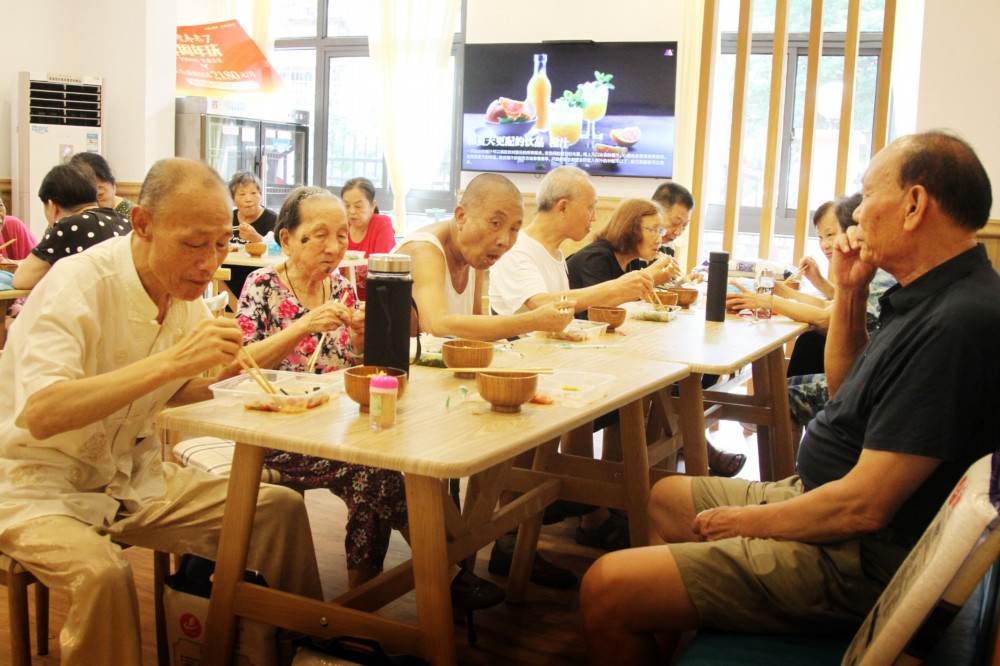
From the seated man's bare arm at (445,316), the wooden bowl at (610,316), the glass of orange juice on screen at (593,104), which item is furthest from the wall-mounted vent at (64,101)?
the wooden bowl at (610,316)

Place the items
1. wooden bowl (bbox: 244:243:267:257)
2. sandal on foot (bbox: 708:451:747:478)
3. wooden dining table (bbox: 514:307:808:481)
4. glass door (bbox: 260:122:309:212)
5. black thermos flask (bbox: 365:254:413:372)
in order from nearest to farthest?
black thermos flask (bbox: 365:254:413:372) < wooden dining table (bbox: 514:307:808:481) < sandal on foot (bbox: 708:451:747:478) < wooden bowl (bbox: 244:243:267:257) < glass door (bbox: 260:122:309:212)

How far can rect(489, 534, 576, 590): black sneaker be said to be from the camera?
3232 millimetres

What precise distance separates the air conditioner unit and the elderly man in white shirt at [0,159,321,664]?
6.28 metres

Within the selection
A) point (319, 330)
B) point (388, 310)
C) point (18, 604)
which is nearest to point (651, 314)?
point (319, 330)

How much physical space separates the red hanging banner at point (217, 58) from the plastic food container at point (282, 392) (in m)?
7.46

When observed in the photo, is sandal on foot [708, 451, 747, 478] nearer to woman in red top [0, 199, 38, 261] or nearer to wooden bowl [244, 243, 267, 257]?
wooden bowl [244, 243, 267, 257]

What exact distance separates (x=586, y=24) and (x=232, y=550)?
7145 mm

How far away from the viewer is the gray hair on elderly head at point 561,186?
3.85 m

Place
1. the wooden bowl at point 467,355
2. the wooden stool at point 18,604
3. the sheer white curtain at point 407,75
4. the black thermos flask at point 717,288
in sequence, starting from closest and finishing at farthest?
the wooden stool at point 18,604 < the wooden bowl at point 467,355 < the black thermos flask at point 717,288 < the sheer white curtain at point 407,75

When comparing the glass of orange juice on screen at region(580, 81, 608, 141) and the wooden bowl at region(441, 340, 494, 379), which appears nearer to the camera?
the wooden bowl at region(441, 340, 494, 379)

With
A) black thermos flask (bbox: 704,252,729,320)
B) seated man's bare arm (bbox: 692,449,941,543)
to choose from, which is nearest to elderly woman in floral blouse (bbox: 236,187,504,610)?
seated man's bare arm (bbox: 692,449,941,543)

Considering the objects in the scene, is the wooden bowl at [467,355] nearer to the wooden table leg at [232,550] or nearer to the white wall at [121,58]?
the wooden table leg at [232,550]

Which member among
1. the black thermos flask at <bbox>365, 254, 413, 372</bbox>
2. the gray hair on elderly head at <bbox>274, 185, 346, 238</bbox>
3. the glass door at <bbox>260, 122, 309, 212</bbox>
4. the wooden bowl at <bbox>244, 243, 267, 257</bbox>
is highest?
the glass door at <bbox>260, 122, 309, 212</bbox>

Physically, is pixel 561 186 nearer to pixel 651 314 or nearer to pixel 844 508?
pixel 651 314
